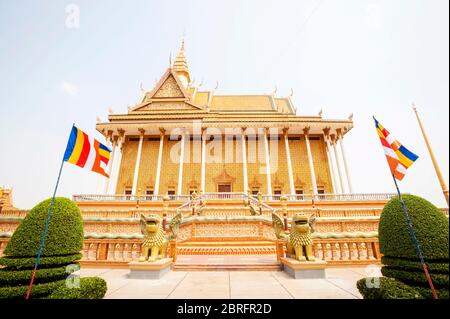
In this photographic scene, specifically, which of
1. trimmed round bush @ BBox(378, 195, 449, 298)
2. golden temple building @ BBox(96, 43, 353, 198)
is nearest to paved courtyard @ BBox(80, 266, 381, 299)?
trimmed round bush @ BBox(378, 195, 449, 298)

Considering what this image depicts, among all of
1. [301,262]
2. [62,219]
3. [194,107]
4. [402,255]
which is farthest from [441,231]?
[194,107]

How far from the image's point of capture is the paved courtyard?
13.2 feet

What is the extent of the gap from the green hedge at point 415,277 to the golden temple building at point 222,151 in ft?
58.9

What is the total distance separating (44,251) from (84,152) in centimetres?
395

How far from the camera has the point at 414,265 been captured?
322cm

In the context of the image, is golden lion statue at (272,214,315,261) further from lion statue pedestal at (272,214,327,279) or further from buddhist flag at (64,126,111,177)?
buddhist flag at (64,126,111,177)

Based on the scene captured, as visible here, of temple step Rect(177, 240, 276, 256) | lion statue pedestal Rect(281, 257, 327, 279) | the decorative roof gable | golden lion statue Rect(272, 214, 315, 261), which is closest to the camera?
lion statue pedestal Rect(281, 257, 327, 279)

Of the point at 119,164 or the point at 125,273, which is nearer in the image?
the point at 125,273

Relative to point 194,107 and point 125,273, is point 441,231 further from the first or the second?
point 194,107

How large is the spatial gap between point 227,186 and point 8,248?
20.0 meters

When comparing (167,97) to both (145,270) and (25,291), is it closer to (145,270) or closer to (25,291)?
(145,270)

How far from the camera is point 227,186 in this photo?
23.3 meters

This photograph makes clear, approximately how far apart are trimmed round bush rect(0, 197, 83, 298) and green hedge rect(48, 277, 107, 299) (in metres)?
0.46

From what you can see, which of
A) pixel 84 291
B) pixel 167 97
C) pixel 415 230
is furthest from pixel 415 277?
pixel 167 97
